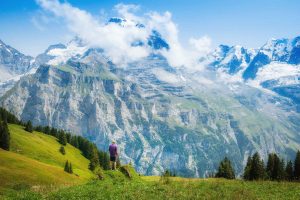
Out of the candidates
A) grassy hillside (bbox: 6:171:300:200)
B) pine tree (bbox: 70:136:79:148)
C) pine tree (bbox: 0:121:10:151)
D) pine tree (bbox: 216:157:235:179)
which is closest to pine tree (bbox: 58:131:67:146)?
pine tree (bbox: 70:136:79:148)

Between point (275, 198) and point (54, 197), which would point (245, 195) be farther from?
point (54, 197)

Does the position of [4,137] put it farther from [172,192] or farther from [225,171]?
[172,192]

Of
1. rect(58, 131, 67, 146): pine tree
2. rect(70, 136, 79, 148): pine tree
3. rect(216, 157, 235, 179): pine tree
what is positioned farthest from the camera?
rect(70, 136, 79, 148): pine tree

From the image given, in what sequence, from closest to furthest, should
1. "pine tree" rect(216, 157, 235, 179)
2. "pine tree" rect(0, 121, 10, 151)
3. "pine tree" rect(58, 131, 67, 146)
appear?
"pine tree" rect(216, 157, 235, 179) → "pine tree" rect(0, 121, 10, 151) → "pine tree" rect(58, 131, 67, 146)

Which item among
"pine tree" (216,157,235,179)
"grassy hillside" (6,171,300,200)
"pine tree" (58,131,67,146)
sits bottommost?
"grassy hillside" (6,171,300,200)

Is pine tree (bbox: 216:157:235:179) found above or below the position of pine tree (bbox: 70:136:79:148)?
below

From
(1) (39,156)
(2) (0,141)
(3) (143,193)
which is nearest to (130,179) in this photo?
(3) (143,193)

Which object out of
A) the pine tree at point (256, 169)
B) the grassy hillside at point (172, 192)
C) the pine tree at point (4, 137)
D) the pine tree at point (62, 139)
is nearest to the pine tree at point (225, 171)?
the pine tree at point (256, 169)

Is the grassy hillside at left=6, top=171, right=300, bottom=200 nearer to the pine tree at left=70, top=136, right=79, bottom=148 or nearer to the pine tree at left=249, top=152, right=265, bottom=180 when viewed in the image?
the pine tree at left=249, top=152, right=265, bottom=180

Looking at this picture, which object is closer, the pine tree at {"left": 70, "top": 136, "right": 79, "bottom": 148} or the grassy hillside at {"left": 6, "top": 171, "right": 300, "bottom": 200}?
the grassy hillside at {"left": 6, "top": 171, "right": 300, "bottom": 200}

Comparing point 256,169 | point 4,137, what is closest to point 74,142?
point 4,137

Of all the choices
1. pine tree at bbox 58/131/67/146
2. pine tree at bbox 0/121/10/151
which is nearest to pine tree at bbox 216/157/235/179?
pine tree at bbox 0/121/10/151

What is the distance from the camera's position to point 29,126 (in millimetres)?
151125

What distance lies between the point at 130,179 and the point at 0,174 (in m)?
22.1
